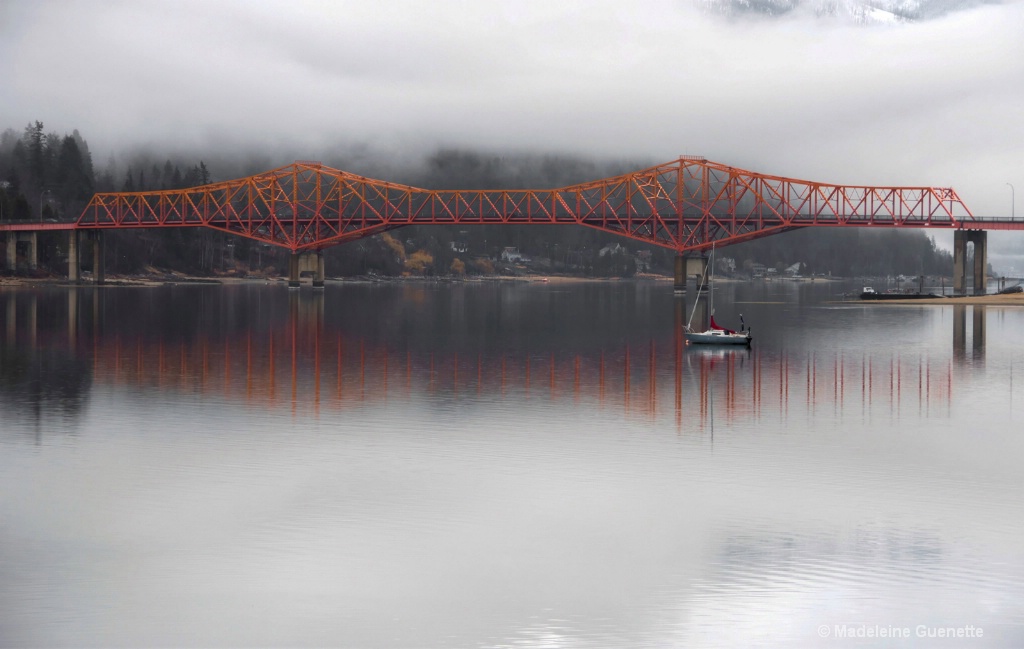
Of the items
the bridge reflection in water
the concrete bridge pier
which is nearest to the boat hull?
the bridge reflection in water

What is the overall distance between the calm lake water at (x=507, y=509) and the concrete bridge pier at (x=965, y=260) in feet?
435

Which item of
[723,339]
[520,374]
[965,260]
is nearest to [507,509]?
[520,374]

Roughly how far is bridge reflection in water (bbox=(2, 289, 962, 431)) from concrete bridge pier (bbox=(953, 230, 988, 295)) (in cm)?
10507

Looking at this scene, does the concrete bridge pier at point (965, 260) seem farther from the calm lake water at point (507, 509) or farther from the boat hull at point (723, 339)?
the calm lake water at point (507, 509)

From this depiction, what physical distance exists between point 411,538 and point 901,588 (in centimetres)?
774

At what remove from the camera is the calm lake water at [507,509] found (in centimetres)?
1521

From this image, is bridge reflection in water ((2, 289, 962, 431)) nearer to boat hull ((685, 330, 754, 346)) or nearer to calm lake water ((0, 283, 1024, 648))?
calm lake water ((0, 283, 1024, 648))

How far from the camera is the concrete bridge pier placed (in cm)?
17038

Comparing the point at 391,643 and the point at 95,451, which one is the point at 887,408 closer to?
the point at 95,451

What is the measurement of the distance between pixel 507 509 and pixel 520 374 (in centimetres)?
2694

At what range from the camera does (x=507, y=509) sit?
2097 cm

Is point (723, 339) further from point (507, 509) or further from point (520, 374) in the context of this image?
point (507, 509)

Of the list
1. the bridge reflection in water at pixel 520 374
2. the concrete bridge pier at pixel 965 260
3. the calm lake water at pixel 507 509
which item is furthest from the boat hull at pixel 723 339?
the concrete bridge pier at pixel 965 260

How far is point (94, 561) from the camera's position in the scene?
57.4ft
